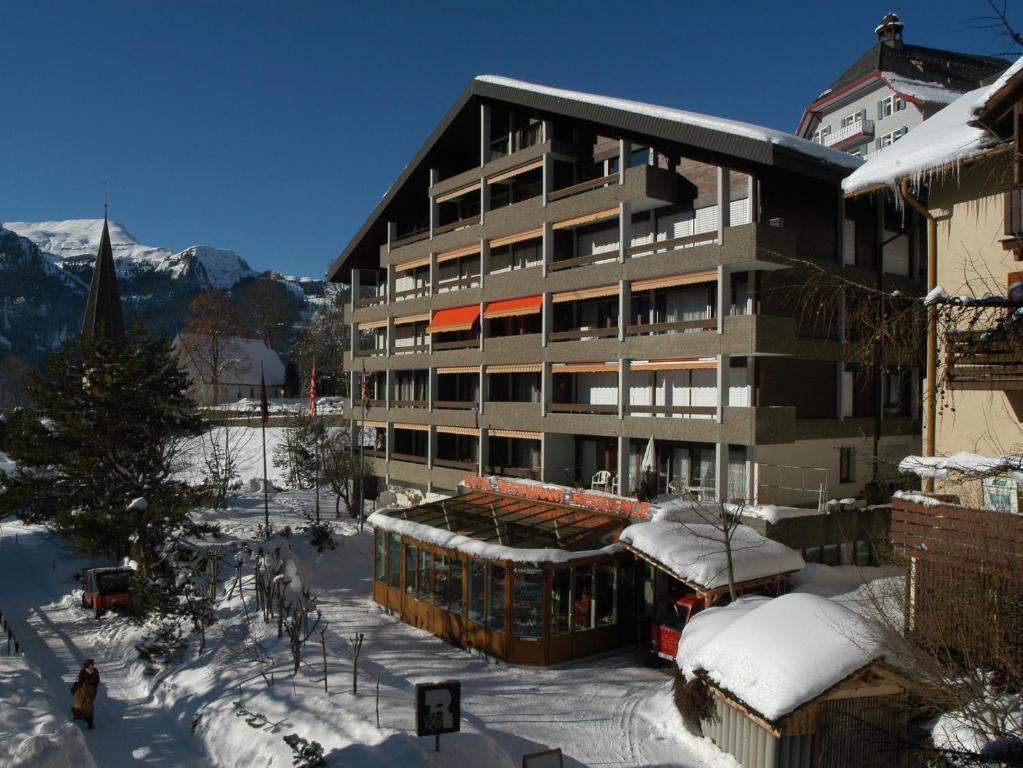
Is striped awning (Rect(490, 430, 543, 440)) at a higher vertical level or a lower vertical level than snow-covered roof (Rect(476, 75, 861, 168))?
lower

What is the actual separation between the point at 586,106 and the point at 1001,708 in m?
21.5

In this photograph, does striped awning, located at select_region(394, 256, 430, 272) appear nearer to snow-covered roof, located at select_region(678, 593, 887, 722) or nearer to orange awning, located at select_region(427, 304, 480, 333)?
orange awning, located at select_region(427, 304, 480, 333)

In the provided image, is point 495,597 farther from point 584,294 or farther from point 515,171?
point 515,171

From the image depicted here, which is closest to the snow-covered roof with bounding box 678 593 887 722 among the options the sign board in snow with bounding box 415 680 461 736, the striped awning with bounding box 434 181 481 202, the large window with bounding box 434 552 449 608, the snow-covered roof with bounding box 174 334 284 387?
the sign board in snow with bounding box 415 680 461 736

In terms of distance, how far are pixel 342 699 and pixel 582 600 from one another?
639 cm

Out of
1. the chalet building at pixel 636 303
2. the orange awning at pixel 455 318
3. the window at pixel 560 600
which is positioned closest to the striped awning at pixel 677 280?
the chalet building at pixel 636 303

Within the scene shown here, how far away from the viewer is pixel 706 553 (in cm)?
1705

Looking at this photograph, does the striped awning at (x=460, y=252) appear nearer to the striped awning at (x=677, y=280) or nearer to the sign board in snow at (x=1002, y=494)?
the striped awning at (x=677, y=280)

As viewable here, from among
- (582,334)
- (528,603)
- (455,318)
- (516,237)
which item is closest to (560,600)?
(528,603)

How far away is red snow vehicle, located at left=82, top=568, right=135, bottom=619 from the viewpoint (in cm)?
2478

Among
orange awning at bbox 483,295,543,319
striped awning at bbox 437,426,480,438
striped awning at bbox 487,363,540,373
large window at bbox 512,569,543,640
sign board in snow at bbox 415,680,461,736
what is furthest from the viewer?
striped awning at bbox 437,426,480,438

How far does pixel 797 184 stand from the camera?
22.9m

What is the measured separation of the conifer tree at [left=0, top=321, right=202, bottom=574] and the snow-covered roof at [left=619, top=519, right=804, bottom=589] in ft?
50.2

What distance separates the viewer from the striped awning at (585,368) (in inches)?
1003
